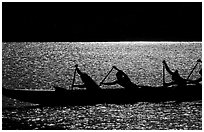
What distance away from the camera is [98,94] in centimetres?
3369

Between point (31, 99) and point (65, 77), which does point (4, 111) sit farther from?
point (65, 77)

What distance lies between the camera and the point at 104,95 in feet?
111

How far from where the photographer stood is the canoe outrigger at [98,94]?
108 feet

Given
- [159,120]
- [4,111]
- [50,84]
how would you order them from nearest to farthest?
[159,120]
[4,111]
[50,84]

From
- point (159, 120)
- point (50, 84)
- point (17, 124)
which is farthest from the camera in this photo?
point (50, 84)

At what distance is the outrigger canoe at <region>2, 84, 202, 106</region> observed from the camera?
32.9 m

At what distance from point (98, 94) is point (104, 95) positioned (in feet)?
1.27

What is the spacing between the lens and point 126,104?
1393 inches

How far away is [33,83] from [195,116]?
3043 cm

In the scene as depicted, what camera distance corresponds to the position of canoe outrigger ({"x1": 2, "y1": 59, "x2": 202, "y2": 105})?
32.9 meters

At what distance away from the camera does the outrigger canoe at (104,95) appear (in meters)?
32.9

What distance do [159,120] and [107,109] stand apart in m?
4.10

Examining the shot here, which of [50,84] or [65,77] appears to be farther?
[65,77]

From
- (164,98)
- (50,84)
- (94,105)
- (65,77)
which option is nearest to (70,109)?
(94,105)
